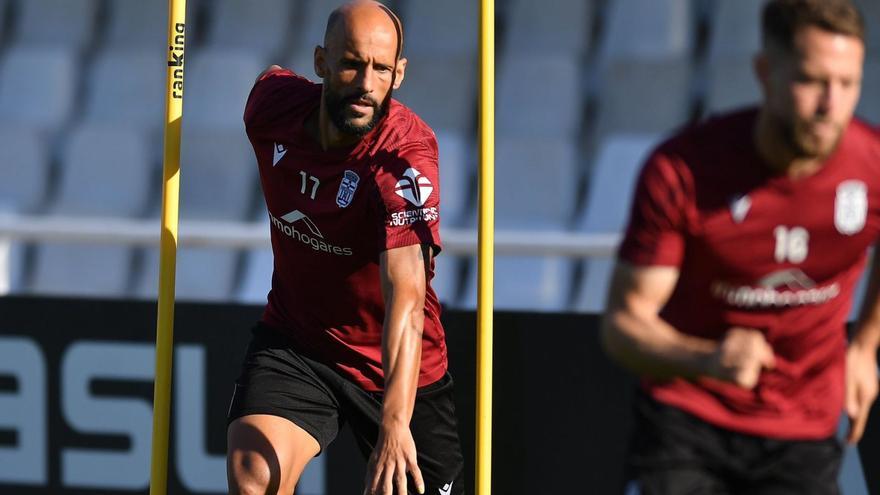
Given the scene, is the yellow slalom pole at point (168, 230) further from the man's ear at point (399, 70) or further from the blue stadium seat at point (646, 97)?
the blue stadium seat at point (646, 97)

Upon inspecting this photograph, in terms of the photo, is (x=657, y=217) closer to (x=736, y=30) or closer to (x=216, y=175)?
(x=736, y=30)

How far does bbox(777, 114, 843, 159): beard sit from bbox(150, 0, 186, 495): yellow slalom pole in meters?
2.08

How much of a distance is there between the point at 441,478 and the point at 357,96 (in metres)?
1.32

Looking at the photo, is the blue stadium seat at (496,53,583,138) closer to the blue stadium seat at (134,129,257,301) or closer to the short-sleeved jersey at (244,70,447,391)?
the blue stadium seat at (134,129,257,301)

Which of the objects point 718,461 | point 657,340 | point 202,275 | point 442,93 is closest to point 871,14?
point 442,93

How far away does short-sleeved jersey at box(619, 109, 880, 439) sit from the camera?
10.3 ft

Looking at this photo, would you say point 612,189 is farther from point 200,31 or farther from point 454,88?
point 200,31

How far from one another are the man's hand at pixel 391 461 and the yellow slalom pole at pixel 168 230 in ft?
2.72

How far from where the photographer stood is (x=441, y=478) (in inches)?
182

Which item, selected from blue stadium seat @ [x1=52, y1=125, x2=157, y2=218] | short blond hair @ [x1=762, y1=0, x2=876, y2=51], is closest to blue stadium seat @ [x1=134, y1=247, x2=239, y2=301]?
blue stadium seat @ [x1=52, y1=125, x2=157, y2=218]

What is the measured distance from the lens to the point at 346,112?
13.8 feet

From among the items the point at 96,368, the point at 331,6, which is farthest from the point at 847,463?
the point at 331,6

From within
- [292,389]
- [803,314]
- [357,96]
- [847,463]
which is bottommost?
[847,463]

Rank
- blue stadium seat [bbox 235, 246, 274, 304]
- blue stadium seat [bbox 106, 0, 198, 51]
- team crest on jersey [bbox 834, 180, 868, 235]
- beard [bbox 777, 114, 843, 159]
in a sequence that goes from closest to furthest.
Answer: beard [bbox 777, 114, 843, 159] → team crest on jersey [bbox 834, 180, 868, 235] → blue stadium seat [bbox 235, 246, 274, 304] → blue stadium seat [bbox 106, 0, 198, 51]
